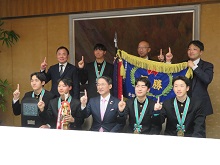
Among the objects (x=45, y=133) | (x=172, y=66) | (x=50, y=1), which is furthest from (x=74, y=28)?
(x=45, y=133)

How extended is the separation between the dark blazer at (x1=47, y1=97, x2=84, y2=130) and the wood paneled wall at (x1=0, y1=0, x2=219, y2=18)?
6.03ft

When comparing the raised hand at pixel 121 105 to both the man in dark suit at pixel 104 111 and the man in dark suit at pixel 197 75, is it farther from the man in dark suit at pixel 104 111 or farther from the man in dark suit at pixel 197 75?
the man in dark suit at pixel 197 75

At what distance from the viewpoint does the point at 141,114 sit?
118 inches

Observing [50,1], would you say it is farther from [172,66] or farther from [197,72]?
[197,72]

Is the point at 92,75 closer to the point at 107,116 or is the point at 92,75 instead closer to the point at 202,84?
the point at 107,116

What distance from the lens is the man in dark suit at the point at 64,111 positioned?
3068mm

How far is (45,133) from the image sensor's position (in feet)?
4.54

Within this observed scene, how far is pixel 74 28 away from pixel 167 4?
1.43 meters

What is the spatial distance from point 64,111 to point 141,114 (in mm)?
697

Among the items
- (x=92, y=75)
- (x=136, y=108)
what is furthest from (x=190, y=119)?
(x=92, y=75)

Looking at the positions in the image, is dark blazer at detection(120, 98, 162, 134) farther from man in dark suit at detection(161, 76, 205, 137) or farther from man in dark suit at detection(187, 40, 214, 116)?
man in dark suit at detection(187, 40, 214, 116)

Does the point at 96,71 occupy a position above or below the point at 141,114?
above

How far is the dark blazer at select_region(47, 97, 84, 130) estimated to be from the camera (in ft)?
10.4

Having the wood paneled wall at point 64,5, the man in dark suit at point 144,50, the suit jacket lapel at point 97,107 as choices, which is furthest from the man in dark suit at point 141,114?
the wood paneled wall at point 64,5
